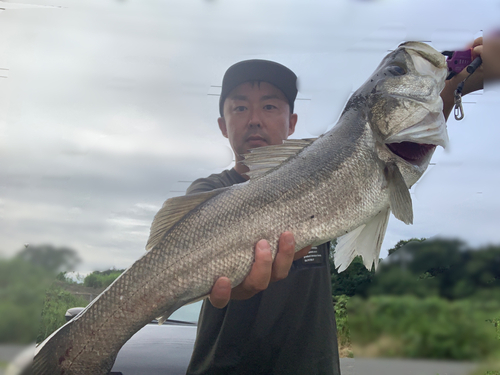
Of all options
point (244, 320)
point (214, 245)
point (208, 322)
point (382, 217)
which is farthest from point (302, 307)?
point (214, 245)

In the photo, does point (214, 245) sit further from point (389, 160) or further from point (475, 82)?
point (475, 82)

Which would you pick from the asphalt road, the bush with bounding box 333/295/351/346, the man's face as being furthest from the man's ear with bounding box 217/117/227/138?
the asphalt road

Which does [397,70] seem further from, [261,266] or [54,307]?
[54,307]

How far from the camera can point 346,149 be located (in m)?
0.83

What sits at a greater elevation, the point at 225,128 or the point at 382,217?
the point at 225,128

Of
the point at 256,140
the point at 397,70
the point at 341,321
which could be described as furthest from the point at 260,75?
the point at 341,321

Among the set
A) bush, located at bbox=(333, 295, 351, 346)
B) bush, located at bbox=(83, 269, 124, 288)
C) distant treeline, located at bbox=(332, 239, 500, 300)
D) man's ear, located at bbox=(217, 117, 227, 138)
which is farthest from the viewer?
man's ear, located at bbox=(217, 117, 227, 138)

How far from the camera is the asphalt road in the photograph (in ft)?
A: 2.97

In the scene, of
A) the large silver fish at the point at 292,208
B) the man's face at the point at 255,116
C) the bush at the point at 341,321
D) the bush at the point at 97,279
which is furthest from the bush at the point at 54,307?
the bush at the point at 341,321

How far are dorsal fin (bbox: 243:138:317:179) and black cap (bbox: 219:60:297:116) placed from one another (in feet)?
2.11

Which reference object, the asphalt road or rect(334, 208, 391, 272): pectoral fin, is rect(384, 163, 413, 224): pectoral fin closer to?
rect(334, 208, 391, 272): pectoral fin

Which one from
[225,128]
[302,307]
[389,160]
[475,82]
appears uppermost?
[225,128]

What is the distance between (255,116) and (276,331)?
89 cm

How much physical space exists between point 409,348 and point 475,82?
864 millimetres
